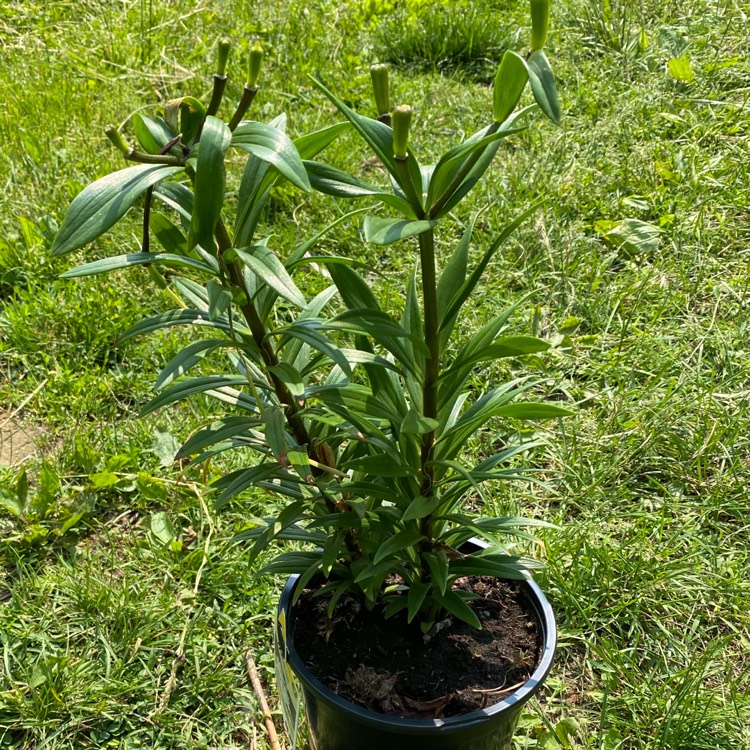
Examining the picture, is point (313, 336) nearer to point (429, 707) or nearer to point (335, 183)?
point (335, 183)

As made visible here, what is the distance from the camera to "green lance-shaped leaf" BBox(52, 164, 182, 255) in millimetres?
902

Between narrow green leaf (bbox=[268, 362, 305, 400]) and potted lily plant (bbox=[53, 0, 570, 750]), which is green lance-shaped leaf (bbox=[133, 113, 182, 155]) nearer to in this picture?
potted lily plant (bbox=[53, 0, 570, 750])

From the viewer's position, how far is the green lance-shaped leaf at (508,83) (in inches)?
35.2

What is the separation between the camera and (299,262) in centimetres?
113

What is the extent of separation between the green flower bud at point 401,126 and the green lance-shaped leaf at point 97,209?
0.85ft

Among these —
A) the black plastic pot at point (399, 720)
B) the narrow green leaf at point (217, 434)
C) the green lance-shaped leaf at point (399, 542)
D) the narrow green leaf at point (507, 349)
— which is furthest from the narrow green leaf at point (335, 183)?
the black plastic pot at point (399, 720)

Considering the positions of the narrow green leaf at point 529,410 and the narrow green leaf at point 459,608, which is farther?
the narrow green leaf at point 459,608

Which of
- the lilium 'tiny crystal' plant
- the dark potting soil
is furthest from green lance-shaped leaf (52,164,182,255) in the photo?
the dark potting soil

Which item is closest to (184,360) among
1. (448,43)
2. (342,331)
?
(342,331)

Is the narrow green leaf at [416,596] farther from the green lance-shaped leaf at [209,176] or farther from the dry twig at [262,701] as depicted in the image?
the green lance-shaped leaf at [209,176]

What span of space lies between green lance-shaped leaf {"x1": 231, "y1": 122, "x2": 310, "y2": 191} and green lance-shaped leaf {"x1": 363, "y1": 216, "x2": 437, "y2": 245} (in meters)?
0.08

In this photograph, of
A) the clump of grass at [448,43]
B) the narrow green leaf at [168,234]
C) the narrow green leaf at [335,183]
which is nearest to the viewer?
the narrow green leaf at [335,183]

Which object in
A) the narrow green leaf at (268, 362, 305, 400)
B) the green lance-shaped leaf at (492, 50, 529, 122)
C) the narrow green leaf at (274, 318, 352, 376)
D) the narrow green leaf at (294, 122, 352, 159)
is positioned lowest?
the narrow green leaf at (268, 362, 305, 400)

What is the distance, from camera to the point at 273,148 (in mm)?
907
